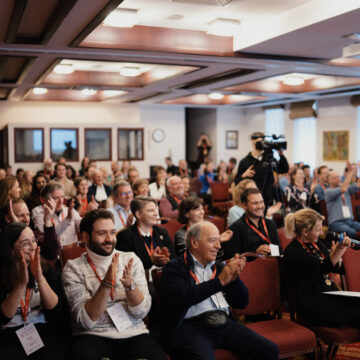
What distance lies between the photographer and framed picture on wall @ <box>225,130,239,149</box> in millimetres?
16234

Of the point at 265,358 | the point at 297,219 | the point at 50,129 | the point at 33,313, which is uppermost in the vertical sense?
the point at 50,129

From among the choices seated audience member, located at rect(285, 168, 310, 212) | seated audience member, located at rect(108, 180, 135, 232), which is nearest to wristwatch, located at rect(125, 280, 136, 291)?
seated audience member, located at rect(108, 180, 135, 232)

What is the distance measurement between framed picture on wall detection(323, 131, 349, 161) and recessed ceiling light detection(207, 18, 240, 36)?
8.05 metres

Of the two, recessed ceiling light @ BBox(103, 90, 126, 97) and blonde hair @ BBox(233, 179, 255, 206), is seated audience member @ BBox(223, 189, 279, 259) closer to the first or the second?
blonde hair @ BBox(233, 179, 255, 206)

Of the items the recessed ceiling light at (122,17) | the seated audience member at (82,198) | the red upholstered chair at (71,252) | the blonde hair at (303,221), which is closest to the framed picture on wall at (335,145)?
the seated audience member at (82,198)

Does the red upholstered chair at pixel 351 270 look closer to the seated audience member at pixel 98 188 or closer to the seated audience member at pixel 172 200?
the seated audience member at pixel 172 200

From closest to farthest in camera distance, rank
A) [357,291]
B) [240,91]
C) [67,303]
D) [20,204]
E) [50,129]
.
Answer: [67,303], [357,291], [20,204], [240,91], [50,129]

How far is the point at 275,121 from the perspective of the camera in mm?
15102

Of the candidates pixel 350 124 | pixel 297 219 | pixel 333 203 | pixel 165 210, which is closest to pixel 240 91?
pixel 350 124

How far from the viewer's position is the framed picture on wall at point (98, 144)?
12.9 meters

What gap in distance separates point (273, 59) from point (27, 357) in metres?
5.48

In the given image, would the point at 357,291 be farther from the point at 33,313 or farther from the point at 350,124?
the point at 350,124

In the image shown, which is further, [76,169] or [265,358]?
[76,169]

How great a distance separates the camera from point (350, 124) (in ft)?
41.7
